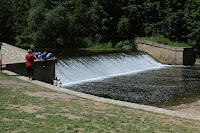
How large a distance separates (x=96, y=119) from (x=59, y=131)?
1611 millimetres

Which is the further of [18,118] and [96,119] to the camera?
[96,119]

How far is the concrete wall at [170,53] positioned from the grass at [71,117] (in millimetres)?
25457

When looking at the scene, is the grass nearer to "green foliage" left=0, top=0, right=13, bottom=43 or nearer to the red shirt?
the red shirt

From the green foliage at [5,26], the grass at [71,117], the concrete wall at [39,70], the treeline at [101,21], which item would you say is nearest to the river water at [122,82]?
the concrete wall at [39,70]

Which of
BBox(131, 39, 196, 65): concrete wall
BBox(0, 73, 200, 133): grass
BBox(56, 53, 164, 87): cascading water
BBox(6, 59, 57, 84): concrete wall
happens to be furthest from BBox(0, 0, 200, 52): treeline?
BBox(0, 73, 200, 133): grass

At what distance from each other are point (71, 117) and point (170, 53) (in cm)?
2844

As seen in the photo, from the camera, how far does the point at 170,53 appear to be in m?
33.2

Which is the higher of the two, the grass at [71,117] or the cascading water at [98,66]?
the cascading water at [98,66]

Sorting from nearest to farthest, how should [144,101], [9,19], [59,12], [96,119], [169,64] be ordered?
[96,119] → [144,101] → [169,64] → [59,12] → [9,19]

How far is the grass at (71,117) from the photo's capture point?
5.91 metres

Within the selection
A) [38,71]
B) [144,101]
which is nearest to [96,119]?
[144,101]

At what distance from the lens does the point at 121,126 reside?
6582mm

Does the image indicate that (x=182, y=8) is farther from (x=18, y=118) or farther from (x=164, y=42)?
(x=18, y=118)

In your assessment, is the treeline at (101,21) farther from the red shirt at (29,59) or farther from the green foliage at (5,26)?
the red shirt at (29,59)
